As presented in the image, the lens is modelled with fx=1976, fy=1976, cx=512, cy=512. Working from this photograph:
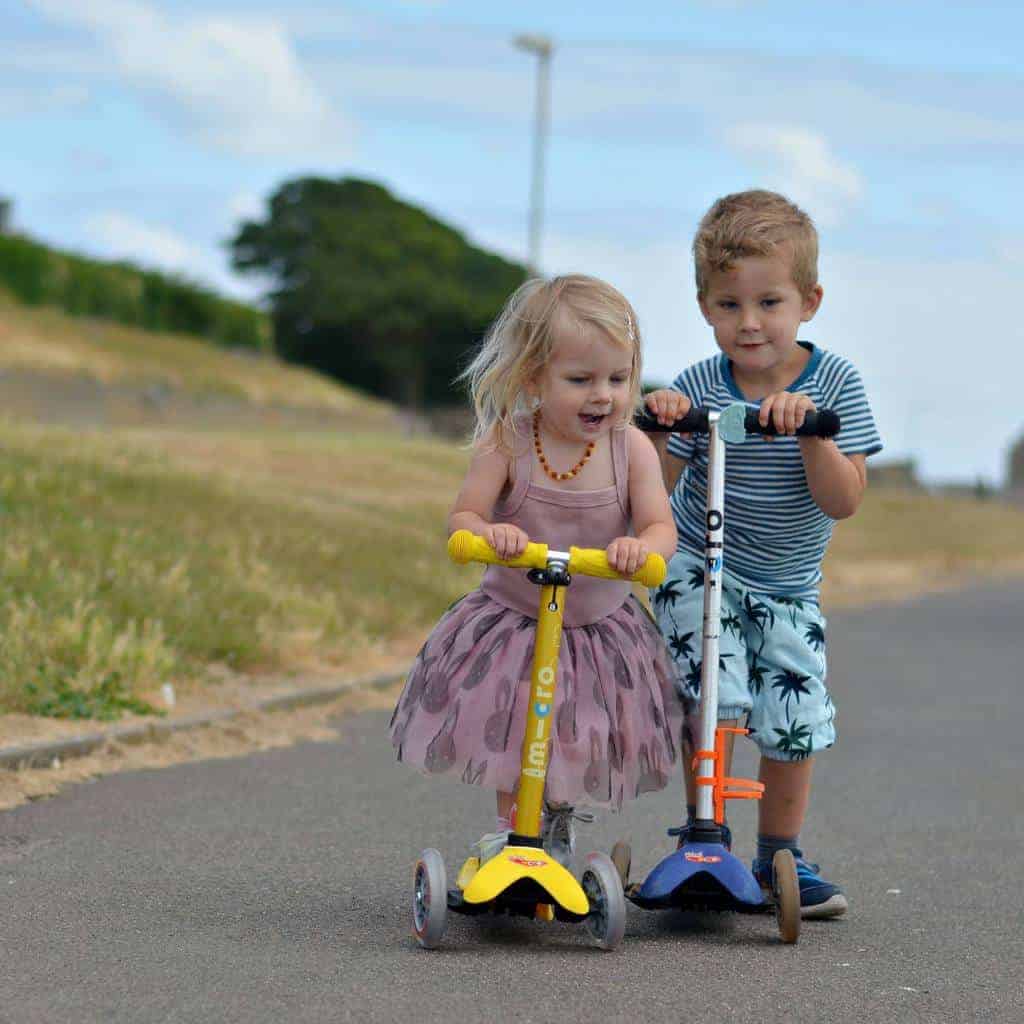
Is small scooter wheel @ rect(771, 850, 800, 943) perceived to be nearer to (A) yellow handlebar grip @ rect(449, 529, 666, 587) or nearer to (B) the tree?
(A) yellow handlebar grip @ rect(449, 529, 666, 587)

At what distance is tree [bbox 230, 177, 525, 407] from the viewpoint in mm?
62812

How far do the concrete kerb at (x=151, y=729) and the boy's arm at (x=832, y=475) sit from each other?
11.8 feet

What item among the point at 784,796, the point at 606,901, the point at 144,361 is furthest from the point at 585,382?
the point at 144,361

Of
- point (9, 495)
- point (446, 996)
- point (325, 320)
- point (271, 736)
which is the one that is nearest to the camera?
point (446, 996)

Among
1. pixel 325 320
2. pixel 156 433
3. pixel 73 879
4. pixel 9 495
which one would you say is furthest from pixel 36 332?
pixel 325 320

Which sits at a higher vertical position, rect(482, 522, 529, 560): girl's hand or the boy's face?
the boy's face

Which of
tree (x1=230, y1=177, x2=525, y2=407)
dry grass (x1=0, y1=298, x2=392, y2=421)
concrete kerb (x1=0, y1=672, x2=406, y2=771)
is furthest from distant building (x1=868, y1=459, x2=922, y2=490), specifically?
concrete kerb (x1=0, y1=672, x2=406, y2=771)

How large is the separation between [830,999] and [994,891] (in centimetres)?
187

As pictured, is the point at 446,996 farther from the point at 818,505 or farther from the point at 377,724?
the point at 377,724

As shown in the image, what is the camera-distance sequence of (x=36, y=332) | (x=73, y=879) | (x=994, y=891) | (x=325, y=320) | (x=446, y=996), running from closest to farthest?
(x=446, y=996) → (x=73, y=879) → (x=994, y=891) → (x=36, y=332) → (x=325, y=320)

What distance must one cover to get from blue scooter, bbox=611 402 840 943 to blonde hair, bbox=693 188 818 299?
411 mm

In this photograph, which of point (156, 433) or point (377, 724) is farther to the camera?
point (156, 433)

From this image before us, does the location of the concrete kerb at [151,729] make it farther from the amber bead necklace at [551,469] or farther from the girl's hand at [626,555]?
the girl's hand at [626,555]

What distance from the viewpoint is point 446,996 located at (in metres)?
4.37
